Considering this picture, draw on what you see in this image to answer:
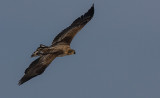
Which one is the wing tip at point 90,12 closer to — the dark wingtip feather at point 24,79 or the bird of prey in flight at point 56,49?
the bird of prey in flight at point 56,49

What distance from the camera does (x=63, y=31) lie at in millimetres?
36438

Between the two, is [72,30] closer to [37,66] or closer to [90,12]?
[90,12]

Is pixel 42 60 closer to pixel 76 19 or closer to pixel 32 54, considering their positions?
pixel 32 54

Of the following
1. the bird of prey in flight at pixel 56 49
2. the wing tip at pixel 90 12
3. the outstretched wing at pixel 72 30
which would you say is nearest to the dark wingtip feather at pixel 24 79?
the bird of prey in flight at pixel 56 49

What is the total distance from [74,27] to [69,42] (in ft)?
3.89

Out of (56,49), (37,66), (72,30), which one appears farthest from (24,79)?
(72,30)

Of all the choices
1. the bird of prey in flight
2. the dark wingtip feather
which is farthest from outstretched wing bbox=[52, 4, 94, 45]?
the dark wingtip feather

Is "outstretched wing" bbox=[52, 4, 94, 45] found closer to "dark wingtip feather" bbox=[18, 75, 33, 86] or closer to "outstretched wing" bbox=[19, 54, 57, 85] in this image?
"outstretched wing" bbox=[19, 54, 57, 85]

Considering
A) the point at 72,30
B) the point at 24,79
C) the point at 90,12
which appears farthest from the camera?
the point at 90,12

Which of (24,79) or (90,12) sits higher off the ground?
(90,12)

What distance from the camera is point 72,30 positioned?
118ft

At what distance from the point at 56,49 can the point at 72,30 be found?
212cm

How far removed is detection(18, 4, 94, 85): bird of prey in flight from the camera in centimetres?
3338

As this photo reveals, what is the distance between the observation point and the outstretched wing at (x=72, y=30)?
117 feet
